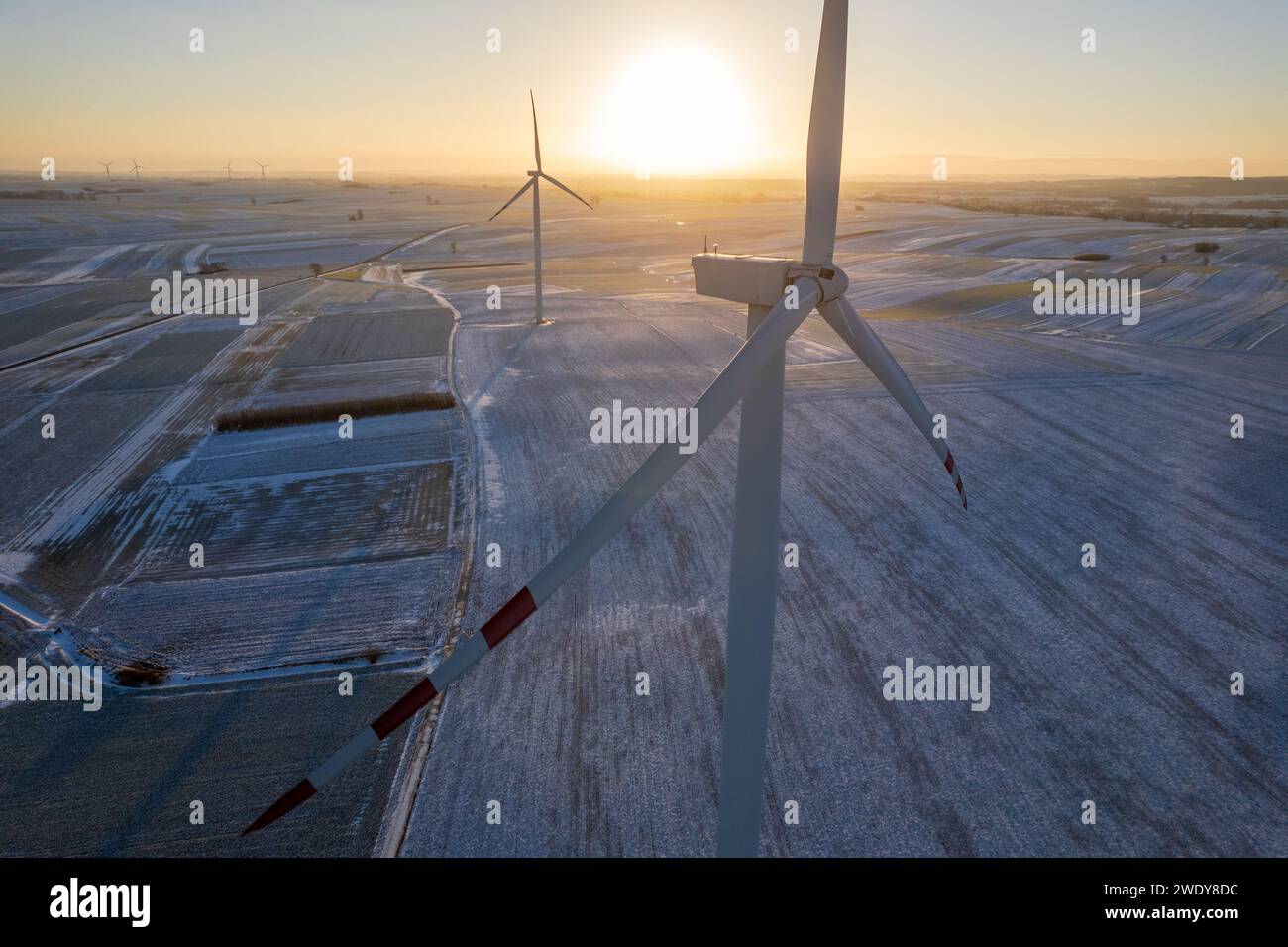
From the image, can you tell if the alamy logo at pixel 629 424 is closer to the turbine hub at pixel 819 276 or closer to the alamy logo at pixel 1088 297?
the turbine hub at pixel 819 276

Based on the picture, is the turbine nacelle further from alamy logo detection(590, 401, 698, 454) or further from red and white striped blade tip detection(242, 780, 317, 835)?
alamy logo detection(590, 401, 698, 454)

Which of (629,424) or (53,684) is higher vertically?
(629,424)

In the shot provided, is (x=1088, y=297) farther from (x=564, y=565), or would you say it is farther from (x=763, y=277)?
(x=564, y=565)

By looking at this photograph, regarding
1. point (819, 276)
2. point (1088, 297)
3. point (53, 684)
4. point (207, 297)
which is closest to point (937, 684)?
point (819, 276)

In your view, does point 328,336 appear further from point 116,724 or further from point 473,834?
point 473,834
